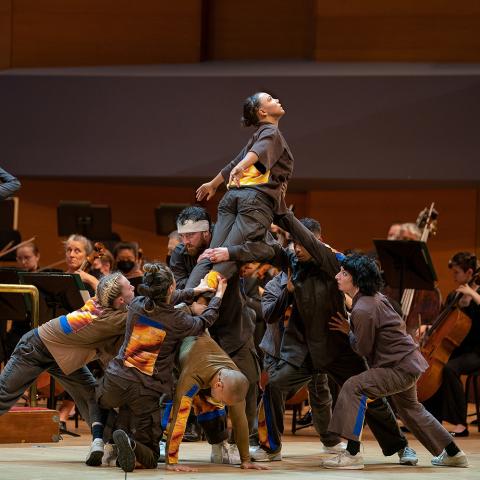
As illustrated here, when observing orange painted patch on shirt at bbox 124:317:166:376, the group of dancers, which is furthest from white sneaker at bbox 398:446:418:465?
orange painted patch on shirt at bbox 124:317:166:376

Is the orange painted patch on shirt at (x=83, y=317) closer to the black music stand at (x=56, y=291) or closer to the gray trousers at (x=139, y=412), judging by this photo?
the gray trousers at (x=139, y=412)

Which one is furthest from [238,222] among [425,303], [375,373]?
[425,303]

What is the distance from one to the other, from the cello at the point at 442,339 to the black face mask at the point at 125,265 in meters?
2.47

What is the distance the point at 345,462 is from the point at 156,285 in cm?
148

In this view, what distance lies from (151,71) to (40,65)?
3.90ft

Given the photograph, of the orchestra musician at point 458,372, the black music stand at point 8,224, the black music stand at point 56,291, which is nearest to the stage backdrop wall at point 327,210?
the black music stand at point 8,224

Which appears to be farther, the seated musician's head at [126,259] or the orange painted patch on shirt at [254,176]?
the seated musician's head at [126,259]

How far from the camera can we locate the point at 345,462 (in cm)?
645

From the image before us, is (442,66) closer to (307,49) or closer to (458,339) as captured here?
(307,49)

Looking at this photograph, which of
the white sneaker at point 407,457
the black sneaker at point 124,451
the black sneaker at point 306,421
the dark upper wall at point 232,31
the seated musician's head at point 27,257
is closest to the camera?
the black sneaker at point 124,451

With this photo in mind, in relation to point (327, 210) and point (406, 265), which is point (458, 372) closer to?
point (406, 265)

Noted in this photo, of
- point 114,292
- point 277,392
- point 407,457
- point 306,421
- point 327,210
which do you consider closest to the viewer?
point 114,292

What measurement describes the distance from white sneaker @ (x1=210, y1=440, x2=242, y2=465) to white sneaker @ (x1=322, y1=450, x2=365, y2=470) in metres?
0.50

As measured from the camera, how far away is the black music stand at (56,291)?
7945 mm
